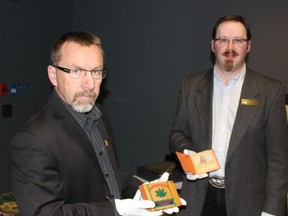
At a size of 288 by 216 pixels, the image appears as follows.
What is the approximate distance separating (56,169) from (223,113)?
1242 mm

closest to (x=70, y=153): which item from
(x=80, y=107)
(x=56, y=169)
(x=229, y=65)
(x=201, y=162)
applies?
(x=56, y=169)

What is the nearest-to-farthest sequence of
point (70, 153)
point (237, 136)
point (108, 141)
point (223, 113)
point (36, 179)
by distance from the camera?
point (36, 179) → point (70, 153) → point (108, 141) → point (237, 136) → point (223, 113)

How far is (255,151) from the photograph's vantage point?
6.98 feet

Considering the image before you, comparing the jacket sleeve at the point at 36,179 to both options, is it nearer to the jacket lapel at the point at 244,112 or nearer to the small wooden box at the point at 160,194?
the small wooden box at the point at 160,194

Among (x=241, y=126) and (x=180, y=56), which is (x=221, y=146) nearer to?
(x=241, y=126)

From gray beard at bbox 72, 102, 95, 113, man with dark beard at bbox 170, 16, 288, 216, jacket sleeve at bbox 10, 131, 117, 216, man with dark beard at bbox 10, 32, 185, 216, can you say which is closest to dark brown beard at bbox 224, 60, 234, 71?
man with dark beard at bbox 170, 16, 288, 216

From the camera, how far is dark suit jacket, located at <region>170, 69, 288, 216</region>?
6.94 ft

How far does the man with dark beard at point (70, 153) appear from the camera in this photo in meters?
1.33

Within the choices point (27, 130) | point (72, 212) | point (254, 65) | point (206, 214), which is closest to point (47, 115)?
point (27, 130)

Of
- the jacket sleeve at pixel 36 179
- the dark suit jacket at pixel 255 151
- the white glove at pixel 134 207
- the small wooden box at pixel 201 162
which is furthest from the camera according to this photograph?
the dark suit jacket at pixel 255 151

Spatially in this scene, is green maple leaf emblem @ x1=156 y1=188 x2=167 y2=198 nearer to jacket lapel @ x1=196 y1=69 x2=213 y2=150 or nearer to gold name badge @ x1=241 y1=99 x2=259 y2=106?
jacket lapel @ x1=196 y1=69 x2=213 y2=150

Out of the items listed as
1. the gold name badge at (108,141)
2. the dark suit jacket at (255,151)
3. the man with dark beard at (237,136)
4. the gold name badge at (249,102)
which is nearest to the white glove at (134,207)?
the gold name badge at (108,141)

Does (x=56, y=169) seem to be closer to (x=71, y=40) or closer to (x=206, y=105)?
(x=71, y=40)

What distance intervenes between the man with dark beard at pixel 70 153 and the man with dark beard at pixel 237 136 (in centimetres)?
64
